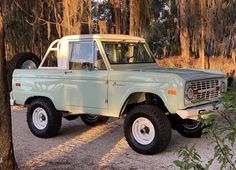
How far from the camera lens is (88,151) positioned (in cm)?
691

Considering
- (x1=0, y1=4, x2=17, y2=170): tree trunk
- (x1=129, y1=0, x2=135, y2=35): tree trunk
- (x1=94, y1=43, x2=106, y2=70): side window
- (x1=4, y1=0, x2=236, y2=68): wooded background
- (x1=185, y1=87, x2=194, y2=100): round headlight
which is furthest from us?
(x1=4, y1=0, x2=236, y2=68): wooded background

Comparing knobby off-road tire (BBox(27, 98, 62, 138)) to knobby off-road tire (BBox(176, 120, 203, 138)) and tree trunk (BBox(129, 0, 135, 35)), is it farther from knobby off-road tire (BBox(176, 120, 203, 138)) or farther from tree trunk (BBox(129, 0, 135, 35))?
tree trunk (BBox(129, 0, 135, 35))

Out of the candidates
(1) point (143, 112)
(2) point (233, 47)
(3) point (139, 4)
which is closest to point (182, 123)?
(1) point (143, 112)

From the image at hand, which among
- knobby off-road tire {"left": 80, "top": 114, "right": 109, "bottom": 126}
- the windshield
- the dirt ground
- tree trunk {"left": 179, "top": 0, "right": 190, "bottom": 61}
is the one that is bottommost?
the dirt ground

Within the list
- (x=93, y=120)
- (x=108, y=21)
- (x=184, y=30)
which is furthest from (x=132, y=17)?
(x=184, y=30)

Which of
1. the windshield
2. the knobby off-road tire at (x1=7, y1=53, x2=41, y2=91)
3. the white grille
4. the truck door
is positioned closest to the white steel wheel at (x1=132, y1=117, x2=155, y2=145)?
the truck door

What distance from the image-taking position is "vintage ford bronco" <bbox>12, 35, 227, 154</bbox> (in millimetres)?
6484

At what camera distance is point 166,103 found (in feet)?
21.1

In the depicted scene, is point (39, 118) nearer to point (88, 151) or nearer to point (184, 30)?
point (88, 151)

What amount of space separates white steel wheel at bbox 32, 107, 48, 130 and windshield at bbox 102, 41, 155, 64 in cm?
180

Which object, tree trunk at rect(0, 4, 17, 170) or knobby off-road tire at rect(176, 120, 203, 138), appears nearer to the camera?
tree trunk at rect(0, 4, 17, 170)

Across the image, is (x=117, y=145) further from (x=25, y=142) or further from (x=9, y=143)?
(x=9, y=143)

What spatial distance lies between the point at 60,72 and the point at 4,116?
319 cm

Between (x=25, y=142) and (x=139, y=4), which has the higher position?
(x=139, y=4)
